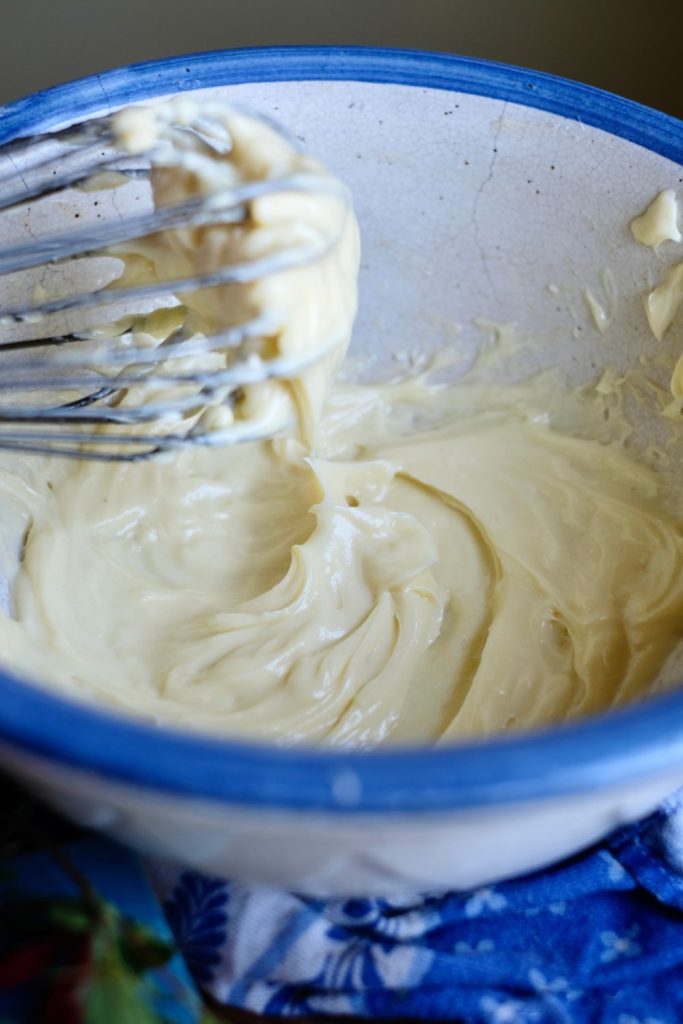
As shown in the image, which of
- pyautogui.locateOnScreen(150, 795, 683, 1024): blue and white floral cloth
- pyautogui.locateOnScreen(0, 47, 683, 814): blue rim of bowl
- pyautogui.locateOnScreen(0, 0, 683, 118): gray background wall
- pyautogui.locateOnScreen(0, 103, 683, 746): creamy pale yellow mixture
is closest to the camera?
pyautogui.locateOnScreen(0, 47, 683, 814): blue rim of bowl

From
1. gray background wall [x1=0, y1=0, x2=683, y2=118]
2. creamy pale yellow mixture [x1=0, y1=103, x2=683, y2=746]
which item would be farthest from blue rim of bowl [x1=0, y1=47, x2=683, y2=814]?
→ gray background wall [x1=0, y1=0, x2=683, y2=118]

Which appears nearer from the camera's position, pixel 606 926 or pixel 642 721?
pixel 642 721

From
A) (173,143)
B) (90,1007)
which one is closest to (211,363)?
(173,143)

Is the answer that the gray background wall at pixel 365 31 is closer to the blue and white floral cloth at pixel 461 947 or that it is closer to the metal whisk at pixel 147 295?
the metal whisk at pixel 147 295

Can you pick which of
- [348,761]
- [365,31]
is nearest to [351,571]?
[348,761]

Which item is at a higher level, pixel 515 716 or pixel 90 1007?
pixel 90 1007

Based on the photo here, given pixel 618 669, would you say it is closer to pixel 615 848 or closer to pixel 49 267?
pixel 615 848

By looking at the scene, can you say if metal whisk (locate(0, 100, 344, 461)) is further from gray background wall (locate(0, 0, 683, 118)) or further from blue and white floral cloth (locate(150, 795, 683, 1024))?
gray background wall (locate(0, 0, 683, 118))
